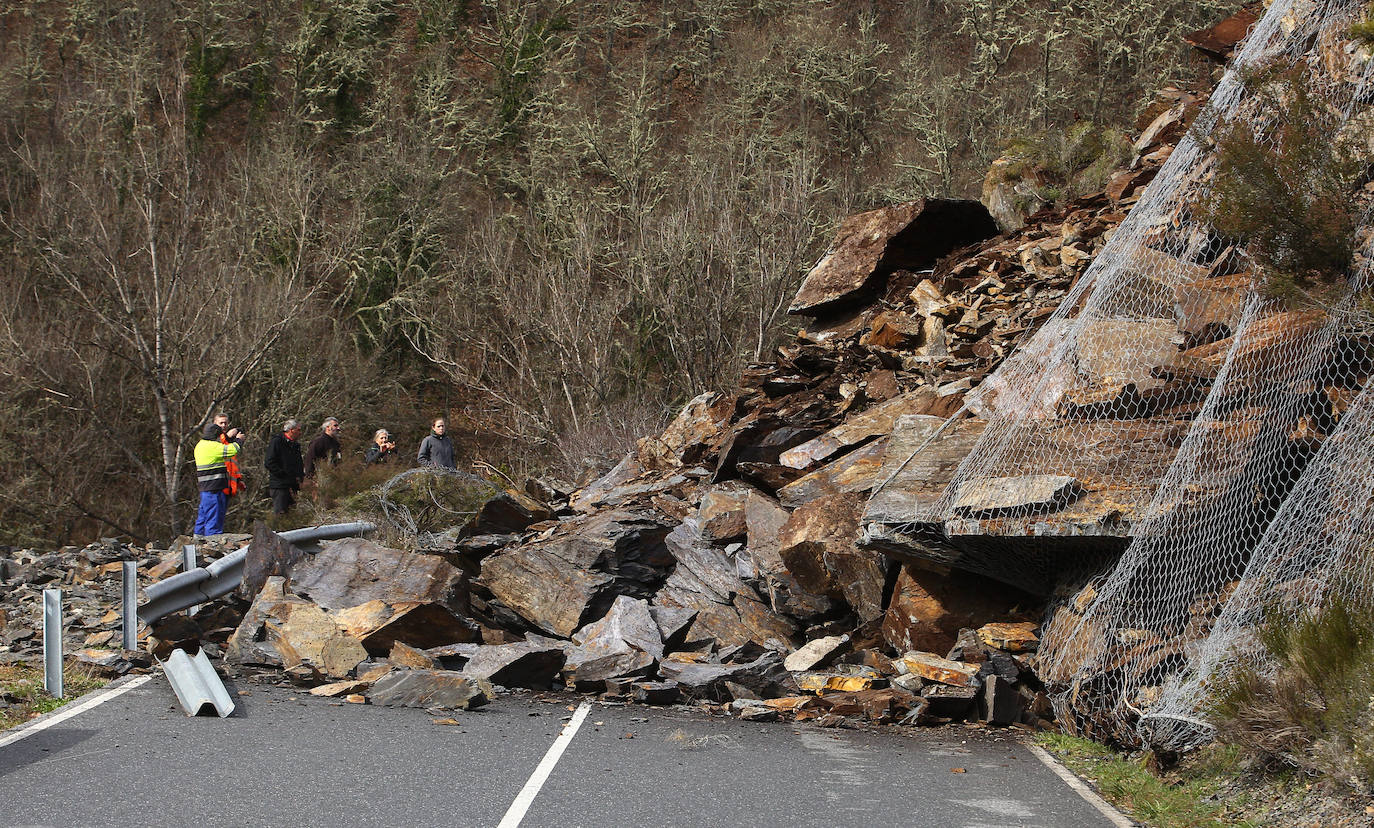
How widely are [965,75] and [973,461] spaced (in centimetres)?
3179

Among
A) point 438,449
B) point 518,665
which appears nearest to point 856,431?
point 518,665

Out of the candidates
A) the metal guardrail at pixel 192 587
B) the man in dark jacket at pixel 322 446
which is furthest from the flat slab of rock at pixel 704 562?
the man in dark jacket at pixel 322 446

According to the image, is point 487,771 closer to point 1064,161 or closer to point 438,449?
point 438,449

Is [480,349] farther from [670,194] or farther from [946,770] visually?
[946,770]

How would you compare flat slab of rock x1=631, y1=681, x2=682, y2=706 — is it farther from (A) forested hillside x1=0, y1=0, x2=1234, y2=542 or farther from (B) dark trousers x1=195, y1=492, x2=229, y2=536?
(A) forested hillside x1=0, y1=0, x2=1234, y2=542

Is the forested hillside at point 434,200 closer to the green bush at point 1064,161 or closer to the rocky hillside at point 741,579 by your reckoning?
the green bush at point 1064,161

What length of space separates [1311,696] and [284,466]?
13522 mm

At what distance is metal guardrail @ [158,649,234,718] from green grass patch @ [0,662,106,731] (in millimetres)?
590

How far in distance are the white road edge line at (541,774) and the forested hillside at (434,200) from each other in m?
12.4

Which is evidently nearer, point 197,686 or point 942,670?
point 197,686

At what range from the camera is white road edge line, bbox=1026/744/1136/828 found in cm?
542

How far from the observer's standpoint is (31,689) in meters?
7.21

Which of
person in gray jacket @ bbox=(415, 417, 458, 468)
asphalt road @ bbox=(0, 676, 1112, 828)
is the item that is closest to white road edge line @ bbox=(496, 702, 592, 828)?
asphalt road @ bbox=(0, 676, 1112, 828)

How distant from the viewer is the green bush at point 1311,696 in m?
5.02
